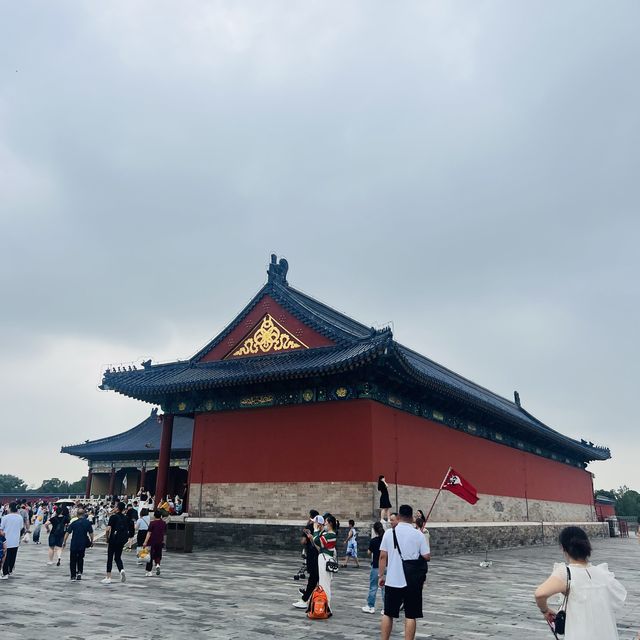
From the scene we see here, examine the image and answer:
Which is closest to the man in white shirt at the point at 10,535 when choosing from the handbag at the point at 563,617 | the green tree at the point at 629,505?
the handbag at the point at 563,617

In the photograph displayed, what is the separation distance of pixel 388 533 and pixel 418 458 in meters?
15.0

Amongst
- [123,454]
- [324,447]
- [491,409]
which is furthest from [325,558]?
[123,454]

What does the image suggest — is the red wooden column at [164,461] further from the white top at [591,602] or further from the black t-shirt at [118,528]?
the white top at [591,602]

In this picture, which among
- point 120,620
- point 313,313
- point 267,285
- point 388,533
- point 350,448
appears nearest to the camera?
point 388,533

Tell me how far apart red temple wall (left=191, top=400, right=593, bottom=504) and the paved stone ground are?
12.7 ft

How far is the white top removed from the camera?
12.8 ft

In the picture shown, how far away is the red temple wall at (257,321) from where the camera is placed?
71.8 feet

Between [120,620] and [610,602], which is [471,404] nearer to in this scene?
[120,620]

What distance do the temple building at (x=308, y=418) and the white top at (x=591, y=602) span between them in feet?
45.4

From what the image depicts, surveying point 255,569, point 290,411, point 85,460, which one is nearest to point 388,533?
point 255,569

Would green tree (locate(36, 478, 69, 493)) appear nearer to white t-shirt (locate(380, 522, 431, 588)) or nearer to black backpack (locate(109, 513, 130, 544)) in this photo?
black backpack (locate(109, 513, 130, 544))

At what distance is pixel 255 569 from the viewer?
14898 millimetres

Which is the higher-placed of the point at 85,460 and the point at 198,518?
the point at 85,460

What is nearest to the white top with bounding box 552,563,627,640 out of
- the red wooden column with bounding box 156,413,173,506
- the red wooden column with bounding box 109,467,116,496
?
the red wooden column with bounding box 156,413,173,506
